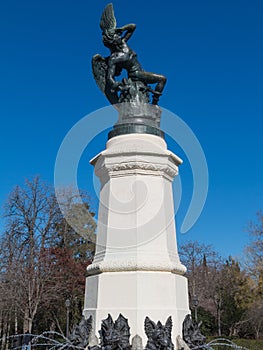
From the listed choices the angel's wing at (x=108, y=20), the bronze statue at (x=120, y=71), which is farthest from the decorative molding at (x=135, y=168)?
the angel's wing at (x=108, y=20)

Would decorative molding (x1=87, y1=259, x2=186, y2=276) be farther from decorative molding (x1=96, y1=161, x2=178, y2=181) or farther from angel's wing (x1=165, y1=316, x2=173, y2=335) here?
decorative molding (x1=96, y1=161, x2=178, y2=181)

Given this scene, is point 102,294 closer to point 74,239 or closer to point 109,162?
point 109,162

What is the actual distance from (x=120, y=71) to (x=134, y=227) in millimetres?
4217

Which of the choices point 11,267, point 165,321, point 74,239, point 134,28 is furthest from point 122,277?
point 74,239

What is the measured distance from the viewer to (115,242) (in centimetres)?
757

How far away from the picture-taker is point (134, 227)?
754cm

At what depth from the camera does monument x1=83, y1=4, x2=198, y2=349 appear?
22.0 ft

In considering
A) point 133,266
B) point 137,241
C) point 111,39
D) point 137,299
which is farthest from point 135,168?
point 111,39

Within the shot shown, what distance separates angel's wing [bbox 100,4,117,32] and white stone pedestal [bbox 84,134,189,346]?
3138 millimetres

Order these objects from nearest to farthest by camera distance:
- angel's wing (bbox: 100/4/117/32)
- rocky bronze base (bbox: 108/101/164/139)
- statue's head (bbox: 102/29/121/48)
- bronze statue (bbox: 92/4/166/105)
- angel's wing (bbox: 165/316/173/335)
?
angel's wing (bbox: 165/316/173/335) < rocky bronze base (bbox: 108/101/164/139) < bronze statue (bbox: 92/4/166/105) < statue's head (bbox: 102/29/121/48) < angel's wing (bbox: 100/4/117/32)

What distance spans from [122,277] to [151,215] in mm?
1391

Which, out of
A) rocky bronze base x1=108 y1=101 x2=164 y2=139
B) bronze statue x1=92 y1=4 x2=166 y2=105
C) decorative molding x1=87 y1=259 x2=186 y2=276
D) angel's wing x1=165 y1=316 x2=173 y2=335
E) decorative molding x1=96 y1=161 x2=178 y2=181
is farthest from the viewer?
bronze statue x1=92 y1=4 x2=166 y2=105

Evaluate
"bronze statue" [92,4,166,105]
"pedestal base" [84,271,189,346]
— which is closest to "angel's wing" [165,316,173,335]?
"pedestal base" [84,271,189,346]

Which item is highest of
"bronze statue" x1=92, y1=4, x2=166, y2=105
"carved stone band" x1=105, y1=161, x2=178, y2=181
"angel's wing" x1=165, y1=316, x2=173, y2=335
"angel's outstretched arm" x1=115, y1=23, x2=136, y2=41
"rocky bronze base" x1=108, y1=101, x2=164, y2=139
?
"angel's outstretched arm" x1=115, y1=23, x2=136, y2=41
